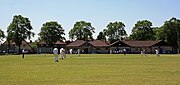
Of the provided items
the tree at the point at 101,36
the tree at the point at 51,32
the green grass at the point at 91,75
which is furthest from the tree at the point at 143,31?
the green grass at the point at 91,75

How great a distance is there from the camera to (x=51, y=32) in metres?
147

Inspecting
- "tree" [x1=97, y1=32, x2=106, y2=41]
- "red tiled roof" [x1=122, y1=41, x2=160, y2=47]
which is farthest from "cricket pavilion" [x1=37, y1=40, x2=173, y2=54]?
"tree" [x1=97, y1=32, x2=106, y2=41]

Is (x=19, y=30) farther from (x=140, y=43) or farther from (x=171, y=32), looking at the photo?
(x=171, y=32)

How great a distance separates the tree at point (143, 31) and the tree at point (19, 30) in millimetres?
47394

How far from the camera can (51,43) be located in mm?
145625

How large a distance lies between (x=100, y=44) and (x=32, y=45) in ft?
140

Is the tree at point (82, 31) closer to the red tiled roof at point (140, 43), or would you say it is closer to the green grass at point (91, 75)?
the red tiled roof at point (140, 43)

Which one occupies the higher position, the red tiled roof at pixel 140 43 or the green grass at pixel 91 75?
the red tiled roof at pixel 140 43

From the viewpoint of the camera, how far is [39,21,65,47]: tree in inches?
5758

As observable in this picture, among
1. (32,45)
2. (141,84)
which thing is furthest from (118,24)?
(141,84)

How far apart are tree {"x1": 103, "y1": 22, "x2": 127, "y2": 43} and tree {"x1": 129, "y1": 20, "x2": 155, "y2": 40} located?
6.31 m

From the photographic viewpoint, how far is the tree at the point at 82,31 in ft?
525

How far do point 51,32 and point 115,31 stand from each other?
103 ft

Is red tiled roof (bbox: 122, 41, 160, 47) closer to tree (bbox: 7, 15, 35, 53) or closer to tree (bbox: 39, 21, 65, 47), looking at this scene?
tree (bbox: 39, 21, 65, 47)
